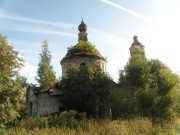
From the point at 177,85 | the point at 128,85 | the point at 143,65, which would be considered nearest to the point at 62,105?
the point at 128,85

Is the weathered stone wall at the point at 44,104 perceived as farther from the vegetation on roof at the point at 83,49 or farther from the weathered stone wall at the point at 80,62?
the vegetation on roof at the point at 83,49

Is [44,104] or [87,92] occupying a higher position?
[87,92]

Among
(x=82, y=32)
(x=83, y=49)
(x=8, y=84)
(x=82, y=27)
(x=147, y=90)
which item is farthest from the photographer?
(x=82, y=32)

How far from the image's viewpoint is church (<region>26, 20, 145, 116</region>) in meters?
26.0

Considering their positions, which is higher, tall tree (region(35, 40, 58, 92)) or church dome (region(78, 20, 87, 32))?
church dome (region(78, 20, 87, 32))

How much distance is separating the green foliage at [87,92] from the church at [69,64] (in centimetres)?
172

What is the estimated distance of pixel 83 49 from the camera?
3081cm

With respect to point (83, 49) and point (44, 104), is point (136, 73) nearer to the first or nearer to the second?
point (83, 49)

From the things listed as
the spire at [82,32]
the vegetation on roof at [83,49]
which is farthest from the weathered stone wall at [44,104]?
the spire at [82,32]

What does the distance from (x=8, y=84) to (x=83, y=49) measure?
44.3 feet

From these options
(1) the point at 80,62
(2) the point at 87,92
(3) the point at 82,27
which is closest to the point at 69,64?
(1) the point at 80,62

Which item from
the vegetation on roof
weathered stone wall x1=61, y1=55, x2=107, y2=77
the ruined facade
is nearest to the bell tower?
the ruined facade

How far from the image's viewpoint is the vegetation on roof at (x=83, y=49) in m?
30.7

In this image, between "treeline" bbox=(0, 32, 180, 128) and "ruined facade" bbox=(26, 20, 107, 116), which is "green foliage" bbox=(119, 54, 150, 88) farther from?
"ruined facade" bbox=(26, 20, 107, 116)
